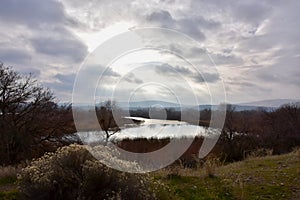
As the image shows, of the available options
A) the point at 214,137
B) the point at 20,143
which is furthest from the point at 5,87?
the point at 214,137

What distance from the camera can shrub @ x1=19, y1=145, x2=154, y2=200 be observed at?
438 centimetres

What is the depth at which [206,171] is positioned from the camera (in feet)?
24.0

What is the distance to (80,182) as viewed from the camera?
4473 millimetres

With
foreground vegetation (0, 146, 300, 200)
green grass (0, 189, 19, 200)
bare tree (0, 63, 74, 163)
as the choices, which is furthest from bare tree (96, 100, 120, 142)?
foreground vegetation (0, 146, 300, 200)

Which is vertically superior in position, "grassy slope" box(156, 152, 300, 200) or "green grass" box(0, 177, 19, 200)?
"grassy slope" box(156, 152, 300, 200)

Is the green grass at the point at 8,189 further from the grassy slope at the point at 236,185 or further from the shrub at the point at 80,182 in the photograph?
the grassy slope at the point at 236,185

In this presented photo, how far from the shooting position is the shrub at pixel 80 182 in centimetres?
438

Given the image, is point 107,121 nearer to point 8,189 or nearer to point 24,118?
point 24,118

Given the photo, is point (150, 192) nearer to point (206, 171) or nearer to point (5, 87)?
point (206, 171)

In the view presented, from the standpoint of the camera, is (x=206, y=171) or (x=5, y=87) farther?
(x=5, y=87)

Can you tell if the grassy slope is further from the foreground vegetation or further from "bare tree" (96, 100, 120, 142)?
"bare tree" (96, 100, 120, 142)

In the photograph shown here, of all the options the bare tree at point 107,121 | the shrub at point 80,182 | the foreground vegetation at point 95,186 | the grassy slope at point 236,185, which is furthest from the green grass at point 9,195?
the bare tree at point 107,121

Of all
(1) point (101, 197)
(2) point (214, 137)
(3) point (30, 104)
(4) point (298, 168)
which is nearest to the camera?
(1) point (101, 197)

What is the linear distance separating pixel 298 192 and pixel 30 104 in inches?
682
